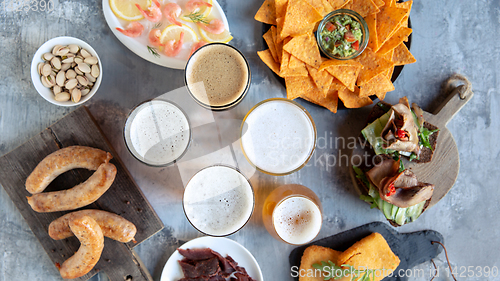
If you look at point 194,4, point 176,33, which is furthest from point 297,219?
point 194,4

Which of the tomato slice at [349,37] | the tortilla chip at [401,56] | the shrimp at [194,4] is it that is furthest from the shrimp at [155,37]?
the tortilla chip at [401,56]

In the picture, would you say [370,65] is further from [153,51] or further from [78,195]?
[78,195]

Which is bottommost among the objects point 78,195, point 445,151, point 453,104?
point 445,151

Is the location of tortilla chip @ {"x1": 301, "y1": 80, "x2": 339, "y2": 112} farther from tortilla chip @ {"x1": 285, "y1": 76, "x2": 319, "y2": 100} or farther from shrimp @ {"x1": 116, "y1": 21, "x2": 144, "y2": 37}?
shrimp @ {"x1": 116, "y1": 21, "x2": 144, "y2": 37}

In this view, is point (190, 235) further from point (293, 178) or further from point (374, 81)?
point (374, 81)

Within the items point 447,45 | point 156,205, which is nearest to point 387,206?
point 447,45

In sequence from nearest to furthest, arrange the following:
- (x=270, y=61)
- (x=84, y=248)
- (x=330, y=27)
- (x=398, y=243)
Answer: (x=84, y=248)
(x=330, y=27)
(x=270, y=61)
(x=398, y=243)
